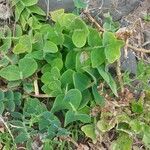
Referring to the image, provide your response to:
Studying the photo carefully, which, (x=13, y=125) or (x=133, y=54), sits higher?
(x=133, y=54)

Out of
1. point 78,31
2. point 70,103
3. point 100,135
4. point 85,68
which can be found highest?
point 78,31

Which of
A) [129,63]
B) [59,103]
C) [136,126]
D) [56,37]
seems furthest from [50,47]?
[136,126]

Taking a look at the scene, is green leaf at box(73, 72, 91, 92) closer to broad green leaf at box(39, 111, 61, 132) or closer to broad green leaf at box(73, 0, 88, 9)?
broad green leaf at box(39, 111, 61, 132)

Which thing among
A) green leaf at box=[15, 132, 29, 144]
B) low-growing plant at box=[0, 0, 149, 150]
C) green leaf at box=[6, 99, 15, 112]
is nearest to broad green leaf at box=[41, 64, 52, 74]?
low-growing plant at box=[0, 0, 149, 150]

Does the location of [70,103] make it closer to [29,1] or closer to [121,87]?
[121,87]

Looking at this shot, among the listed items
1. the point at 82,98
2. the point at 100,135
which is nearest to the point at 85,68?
the point at 82,98

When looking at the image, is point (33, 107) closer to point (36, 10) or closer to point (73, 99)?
point (73, 99)

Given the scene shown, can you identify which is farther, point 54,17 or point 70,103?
point 54,17
